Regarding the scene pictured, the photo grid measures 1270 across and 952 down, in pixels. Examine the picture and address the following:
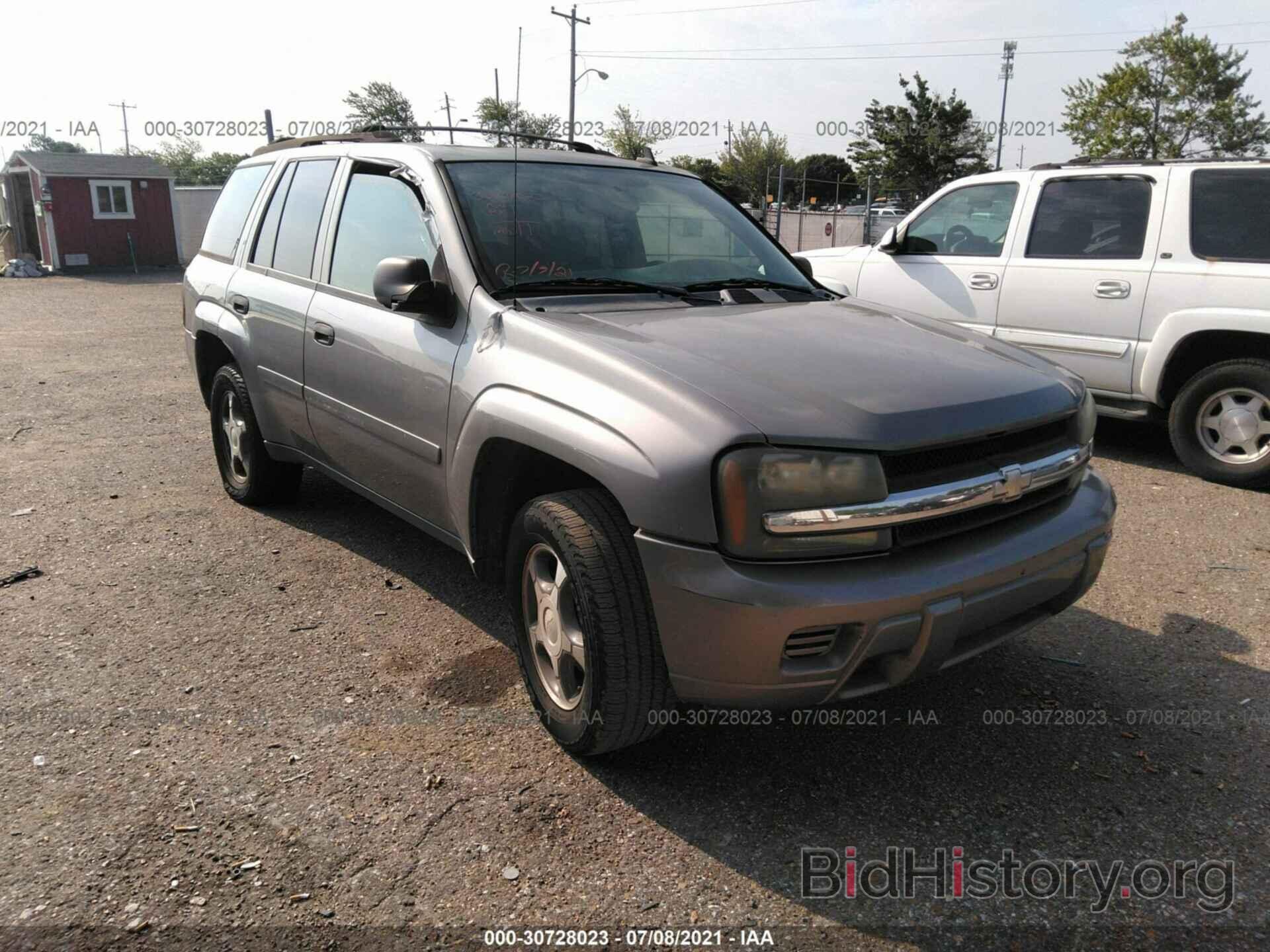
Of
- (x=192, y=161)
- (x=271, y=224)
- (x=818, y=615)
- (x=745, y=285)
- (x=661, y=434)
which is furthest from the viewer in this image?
(x=192, y=161)

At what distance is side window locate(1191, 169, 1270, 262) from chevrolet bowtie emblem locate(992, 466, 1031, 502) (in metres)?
4.08

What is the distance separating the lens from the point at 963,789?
9.04ft

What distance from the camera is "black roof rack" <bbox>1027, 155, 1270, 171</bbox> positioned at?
19.1 ft

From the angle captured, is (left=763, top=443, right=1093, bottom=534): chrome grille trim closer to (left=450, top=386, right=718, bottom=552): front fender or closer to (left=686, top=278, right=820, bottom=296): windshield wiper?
(left=450, top=386, right=718, bottom=552): front fender

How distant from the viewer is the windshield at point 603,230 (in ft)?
10.9

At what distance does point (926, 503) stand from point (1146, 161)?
509 cm

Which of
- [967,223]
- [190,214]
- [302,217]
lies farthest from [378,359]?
[190,214]

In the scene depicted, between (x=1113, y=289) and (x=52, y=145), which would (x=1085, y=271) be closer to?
(x=1113, y=289)

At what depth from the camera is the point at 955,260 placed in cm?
709

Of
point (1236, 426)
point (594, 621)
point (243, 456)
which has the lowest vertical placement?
point (243, 456)

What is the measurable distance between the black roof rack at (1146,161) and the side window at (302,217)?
194 inches

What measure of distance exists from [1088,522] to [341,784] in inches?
91.7

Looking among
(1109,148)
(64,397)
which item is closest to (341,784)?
(64,397)

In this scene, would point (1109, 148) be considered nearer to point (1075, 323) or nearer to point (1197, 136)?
point (1197, 136)
